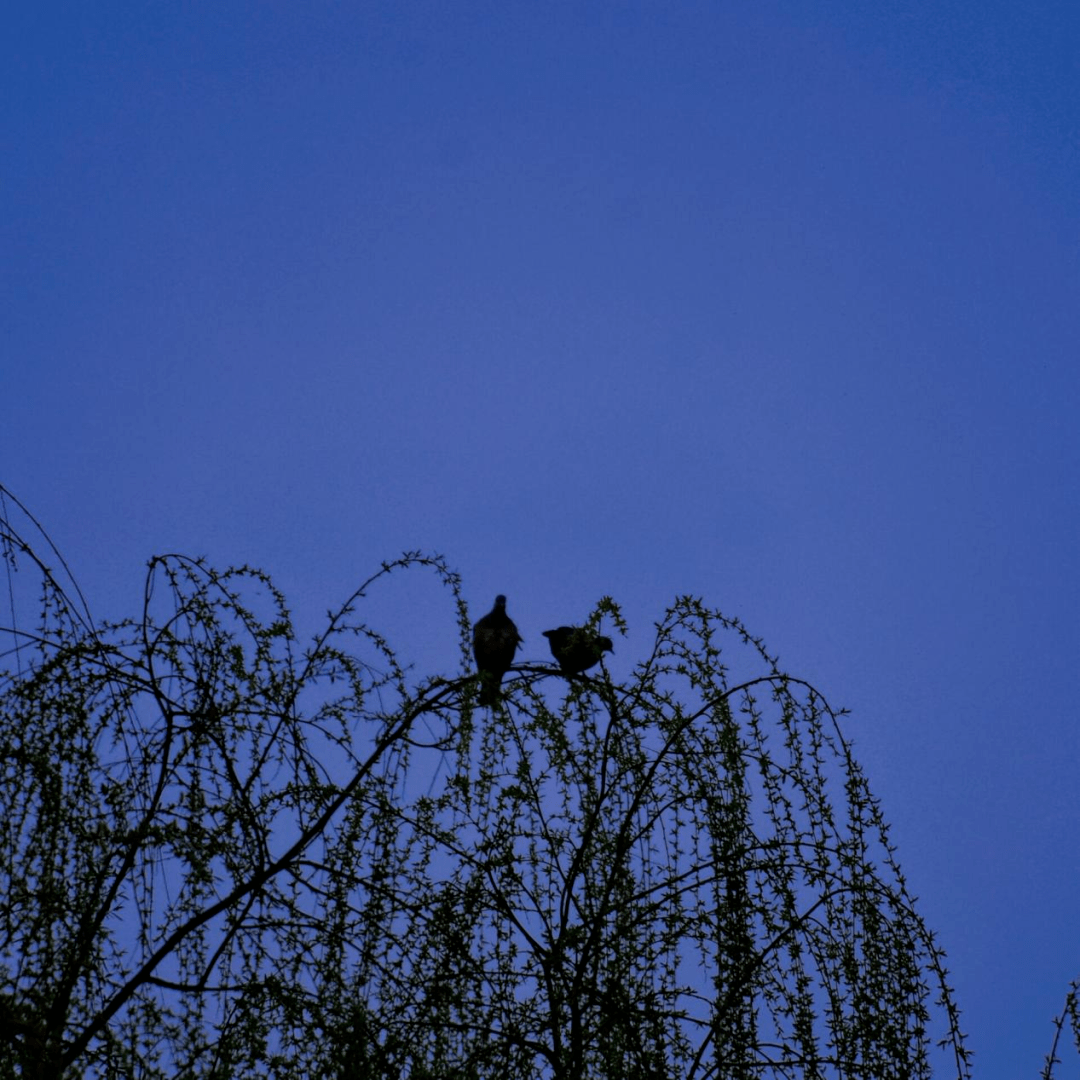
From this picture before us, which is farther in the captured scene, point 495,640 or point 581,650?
point 495,640

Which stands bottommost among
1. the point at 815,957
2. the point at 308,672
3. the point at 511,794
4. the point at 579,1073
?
the point at 579,1073

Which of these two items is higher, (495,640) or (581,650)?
(495,640)

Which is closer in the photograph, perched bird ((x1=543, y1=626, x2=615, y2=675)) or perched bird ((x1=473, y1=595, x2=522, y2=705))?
perched bird ((x1=543, y1=626, x2=615, y2=675))

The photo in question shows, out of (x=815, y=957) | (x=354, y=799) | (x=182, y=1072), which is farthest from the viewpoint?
(x=354, y=799)

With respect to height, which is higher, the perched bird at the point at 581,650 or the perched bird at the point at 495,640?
the perched bird at the point at 495,640

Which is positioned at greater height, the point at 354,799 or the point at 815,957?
the point at 354,799

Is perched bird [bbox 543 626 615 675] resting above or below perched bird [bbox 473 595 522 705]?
→ below

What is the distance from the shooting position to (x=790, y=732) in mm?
3238

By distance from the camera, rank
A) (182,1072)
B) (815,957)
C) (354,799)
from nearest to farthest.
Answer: (182,1072)
(815,957)
(354,799)

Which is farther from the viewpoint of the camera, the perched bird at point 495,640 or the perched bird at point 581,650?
the perched bird at point 495,640

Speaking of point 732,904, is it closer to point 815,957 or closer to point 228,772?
point 815,957

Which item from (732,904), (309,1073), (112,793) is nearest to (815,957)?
(732,904)

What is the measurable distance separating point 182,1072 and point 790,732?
5.01 ft

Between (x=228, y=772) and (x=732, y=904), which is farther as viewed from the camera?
(x=228, y=772)
